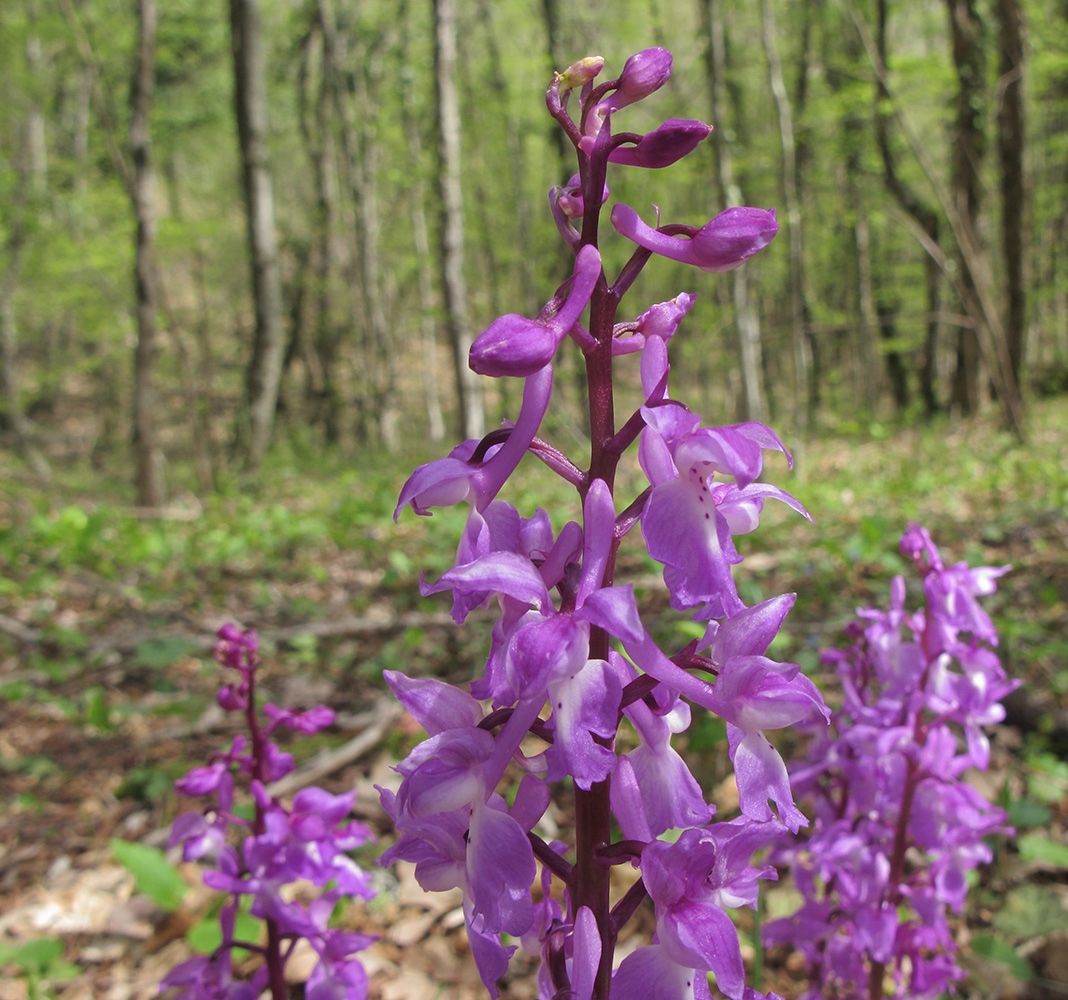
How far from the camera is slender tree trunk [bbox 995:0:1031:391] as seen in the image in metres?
9.91

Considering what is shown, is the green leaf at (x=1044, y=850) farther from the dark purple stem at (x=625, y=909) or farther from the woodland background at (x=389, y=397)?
the dark purple stem at (x=625, y=909)

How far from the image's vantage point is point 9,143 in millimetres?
21766

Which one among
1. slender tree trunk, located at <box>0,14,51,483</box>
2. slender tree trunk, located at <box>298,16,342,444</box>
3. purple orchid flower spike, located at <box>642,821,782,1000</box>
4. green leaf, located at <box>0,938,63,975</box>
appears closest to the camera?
purple orchid flower spike, located at <box>642,821,782,1000</box>

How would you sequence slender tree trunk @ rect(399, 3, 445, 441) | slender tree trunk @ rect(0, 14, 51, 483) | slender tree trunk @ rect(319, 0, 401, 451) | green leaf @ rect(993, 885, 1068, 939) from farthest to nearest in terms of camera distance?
slender tree trunk @ rect(399, 3, 445, 441), slender tree trunk @ rect(0, 14, 51, 483), slender tree trunk @ rect(319, 0, 401, 451), green leaf @ rect(993, 885, 1068, 939)

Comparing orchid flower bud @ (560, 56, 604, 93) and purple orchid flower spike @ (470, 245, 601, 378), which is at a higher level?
orchid flower bud @ (560, 56, 604, 93)

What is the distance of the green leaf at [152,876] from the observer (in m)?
2.10

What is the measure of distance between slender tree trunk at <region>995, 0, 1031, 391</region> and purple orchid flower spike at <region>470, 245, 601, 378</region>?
10817 mm

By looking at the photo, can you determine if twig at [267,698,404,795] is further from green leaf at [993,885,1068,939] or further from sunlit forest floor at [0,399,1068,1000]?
green leaf at [993,885,1068,939]

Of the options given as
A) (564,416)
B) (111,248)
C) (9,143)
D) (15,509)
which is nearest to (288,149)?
(9,143)

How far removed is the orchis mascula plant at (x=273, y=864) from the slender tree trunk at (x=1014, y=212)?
1066 centimetres

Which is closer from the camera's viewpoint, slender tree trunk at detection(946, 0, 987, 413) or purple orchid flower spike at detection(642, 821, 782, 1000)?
purple orchid flower spike at detection(642, 821, 782, 1000)

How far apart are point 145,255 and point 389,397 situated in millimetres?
7837

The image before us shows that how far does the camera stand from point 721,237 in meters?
0.87

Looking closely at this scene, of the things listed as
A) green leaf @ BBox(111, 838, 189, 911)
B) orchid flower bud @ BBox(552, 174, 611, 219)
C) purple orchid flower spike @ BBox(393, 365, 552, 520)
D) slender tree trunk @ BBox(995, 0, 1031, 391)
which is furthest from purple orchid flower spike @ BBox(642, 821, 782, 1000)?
slender tree trunk @ BBox(995, 0, 1031, 391)
